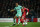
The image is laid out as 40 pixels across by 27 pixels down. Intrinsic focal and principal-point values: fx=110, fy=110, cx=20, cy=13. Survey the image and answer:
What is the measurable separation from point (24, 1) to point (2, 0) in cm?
287

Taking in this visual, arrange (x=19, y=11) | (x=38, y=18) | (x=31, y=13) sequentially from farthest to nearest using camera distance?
1. (x=31, y=13)
2. (x=38, y=18)
3. (x=19, y=11)

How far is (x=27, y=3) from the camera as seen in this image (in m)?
14.1

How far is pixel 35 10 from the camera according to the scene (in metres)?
13.9

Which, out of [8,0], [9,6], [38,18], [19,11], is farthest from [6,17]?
[19,11]

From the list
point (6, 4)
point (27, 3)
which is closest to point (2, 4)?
point (6, 4)

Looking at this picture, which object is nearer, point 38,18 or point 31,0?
point 38,18

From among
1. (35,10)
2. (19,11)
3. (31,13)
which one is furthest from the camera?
(35,10)

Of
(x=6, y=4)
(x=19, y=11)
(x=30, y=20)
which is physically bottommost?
(x=30, y=20)

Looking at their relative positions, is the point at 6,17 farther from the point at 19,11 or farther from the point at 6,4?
the point at 19,11

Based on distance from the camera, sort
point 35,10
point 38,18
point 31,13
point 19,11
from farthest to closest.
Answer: point 35,10 < point 31,13 < point 38,18 < point 19,11

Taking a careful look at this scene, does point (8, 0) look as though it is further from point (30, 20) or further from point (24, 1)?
point (30, 20)

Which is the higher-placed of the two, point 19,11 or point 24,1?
point 24,1

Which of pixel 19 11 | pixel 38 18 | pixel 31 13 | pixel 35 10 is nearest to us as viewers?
pixel 19 11

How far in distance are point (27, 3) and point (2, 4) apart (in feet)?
10.6
